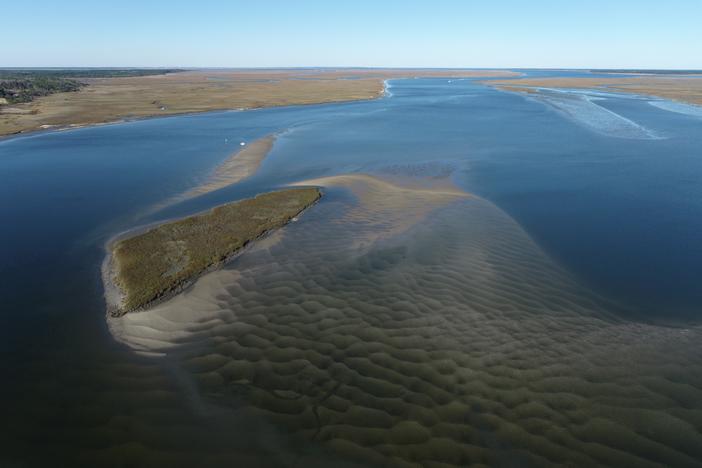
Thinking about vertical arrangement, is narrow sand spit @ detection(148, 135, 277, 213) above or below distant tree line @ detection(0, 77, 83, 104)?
below

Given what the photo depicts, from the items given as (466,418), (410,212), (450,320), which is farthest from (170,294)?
(410,212)

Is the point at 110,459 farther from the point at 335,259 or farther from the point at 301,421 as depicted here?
the point at 335,259

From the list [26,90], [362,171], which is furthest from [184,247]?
[26,90]

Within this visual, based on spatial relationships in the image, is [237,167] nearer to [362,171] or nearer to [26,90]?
[362,171]

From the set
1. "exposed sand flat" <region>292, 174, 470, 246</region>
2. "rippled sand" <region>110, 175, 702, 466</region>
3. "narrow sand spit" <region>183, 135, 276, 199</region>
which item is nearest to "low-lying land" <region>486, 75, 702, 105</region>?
"exposed sand flat" <region>292, 174, 470, 246</region>

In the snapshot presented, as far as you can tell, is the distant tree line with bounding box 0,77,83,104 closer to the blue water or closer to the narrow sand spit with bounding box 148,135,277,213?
the blue water

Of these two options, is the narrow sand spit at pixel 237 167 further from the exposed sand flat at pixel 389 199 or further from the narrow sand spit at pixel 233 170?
the exposed sand flat at pixel 389 199

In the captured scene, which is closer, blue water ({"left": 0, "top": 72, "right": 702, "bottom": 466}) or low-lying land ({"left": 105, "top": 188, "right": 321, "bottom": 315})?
blue water ({"left": 0, "top": 72, "right": 702, "bottom": 466})
